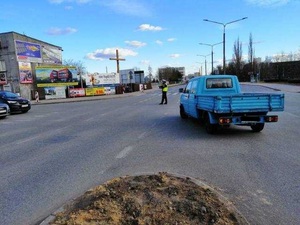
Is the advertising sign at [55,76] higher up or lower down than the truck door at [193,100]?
higher up

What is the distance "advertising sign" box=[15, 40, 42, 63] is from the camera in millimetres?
40787

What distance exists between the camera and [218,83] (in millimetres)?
10898

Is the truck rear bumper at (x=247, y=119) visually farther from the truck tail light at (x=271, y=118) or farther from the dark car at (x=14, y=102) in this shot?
the dark car at (x=14, y=102)

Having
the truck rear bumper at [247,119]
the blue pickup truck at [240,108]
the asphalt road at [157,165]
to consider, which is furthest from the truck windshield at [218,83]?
the truck rear bumper at [247,119]

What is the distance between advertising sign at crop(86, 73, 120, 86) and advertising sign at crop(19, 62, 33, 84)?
8.59 meters

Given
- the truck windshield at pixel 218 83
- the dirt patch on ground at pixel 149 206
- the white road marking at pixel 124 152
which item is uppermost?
the truck windshield at pixel 218 83

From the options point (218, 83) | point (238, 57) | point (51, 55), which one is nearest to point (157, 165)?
point (218, 83)

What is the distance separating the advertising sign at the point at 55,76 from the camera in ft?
137

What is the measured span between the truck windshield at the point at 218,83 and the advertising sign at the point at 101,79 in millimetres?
37346

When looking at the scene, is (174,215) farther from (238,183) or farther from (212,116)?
(212,116)

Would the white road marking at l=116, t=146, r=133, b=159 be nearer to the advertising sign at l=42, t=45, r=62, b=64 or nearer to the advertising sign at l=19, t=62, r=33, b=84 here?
the advertising sign at l=19, t=62, r=33, b=84

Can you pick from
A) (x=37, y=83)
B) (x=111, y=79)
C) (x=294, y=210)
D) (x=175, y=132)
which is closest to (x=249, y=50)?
(x=111, y=79)

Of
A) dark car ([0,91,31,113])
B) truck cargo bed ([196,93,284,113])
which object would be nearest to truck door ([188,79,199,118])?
truck cargo bed ([196,93,284,113])

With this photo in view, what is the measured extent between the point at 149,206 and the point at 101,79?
4457 centimetres
